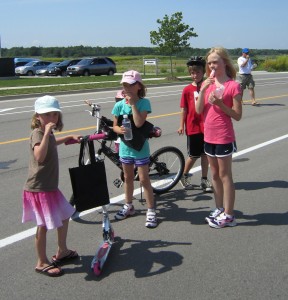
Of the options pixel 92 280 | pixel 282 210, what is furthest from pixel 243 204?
pixel 92 280

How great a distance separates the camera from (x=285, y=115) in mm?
13227

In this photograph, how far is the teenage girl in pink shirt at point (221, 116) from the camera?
4.31m

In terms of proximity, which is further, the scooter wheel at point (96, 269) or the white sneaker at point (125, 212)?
the white sneaker at point (125, 212)

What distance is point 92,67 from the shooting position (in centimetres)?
3519

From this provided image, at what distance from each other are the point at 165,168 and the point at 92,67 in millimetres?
30436

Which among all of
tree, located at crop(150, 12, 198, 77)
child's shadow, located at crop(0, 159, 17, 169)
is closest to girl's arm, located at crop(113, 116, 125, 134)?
child's shadow, located at crop(0, 159, 17, 169)

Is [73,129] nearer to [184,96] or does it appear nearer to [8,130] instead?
[8,130]

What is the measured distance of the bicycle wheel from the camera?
231 inches

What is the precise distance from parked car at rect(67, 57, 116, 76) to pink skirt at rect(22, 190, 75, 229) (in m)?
32.0

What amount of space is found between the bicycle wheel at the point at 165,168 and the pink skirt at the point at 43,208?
230cm

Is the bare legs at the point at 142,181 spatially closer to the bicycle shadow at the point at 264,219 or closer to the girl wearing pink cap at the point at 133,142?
the girl wearing pink cap at the point at 133,142

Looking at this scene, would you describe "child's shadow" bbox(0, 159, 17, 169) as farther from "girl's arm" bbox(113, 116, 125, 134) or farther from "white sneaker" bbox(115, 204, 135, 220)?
"girl's arm" bbox(113, 116, 125, 134)

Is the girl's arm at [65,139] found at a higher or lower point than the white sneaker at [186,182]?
higher

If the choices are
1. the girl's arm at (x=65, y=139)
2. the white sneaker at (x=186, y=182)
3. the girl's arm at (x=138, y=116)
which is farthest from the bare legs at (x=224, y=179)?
the girl's arm at (x=65, y=139)
